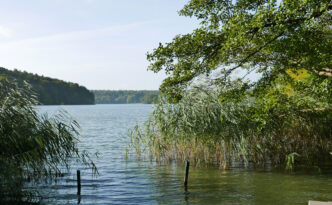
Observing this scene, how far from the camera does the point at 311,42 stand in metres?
11.1

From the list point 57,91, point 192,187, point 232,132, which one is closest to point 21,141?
point 192,187

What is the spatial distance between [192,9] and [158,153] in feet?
21.9

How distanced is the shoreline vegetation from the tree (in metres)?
0.03

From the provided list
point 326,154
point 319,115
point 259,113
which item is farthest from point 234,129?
point 326,154

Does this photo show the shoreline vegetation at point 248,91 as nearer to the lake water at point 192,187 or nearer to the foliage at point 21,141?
the lake water at point 192,187

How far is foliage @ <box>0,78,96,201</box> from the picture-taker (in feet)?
28.9

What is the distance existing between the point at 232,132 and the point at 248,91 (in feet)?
5.97

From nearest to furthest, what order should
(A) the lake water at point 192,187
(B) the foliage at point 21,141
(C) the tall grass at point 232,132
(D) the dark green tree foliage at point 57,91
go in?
(B) the foliage at point 21,141, (A) the lake water at point 192,187, (C) the tall grass at point 232,132, (D) the dark green tree foliage at point 57,91

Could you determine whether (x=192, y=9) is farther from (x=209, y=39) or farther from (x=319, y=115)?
(x=319, y=115)

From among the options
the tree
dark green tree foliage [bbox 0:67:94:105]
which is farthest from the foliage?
dark green tree foliage [bbox 0:67:94:105]

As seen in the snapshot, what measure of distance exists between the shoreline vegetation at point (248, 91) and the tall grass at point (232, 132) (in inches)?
1.6

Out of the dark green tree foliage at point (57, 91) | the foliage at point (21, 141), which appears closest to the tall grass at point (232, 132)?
the foliage at point (21, 141)

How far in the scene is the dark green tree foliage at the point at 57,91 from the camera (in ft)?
408

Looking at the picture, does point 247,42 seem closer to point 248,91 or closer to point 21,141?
point 248,91
